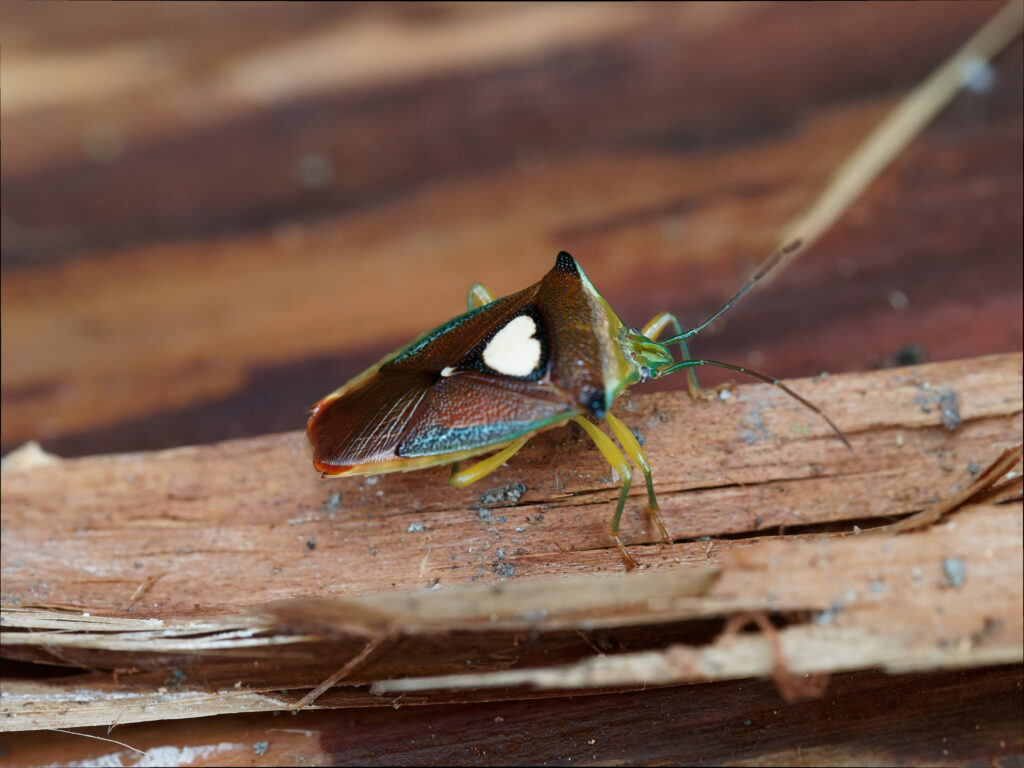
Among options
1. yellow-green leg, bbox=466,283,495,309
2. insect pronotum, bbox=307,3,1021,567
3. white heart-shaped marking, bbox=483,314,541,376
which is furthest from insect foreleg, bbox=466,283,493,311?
white heart-shaped marking, bbox=483,314,541,376

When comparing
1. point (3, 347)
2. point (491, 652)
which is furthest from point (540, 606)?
point (3, 347)

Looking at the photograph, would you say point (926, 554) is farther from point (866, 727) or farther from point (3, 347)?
point (3, 347)

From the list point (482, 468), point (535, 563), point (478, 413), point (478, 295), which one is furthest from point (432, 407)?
point (478, 295)

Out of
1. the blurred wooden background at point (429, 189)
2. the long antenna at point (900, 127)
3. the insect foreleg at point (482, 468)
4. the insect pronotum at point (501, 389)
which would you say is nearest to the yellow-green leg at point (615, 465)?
the insect pronotum at point (501, 389)

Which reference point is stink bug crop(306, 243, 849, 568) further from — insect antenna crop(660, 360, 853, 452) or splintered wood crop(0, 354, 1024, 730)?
splintered wood crop(0, 354, 1024, 730)

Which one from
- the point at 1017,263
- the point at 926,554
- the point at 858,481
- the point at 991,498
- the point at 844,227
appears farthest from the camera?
the point at 844,227

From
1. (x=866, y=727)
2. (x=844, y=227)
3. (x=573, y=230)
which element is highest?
(x=573, y=230)

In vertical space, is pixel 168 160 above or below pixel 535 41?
below
